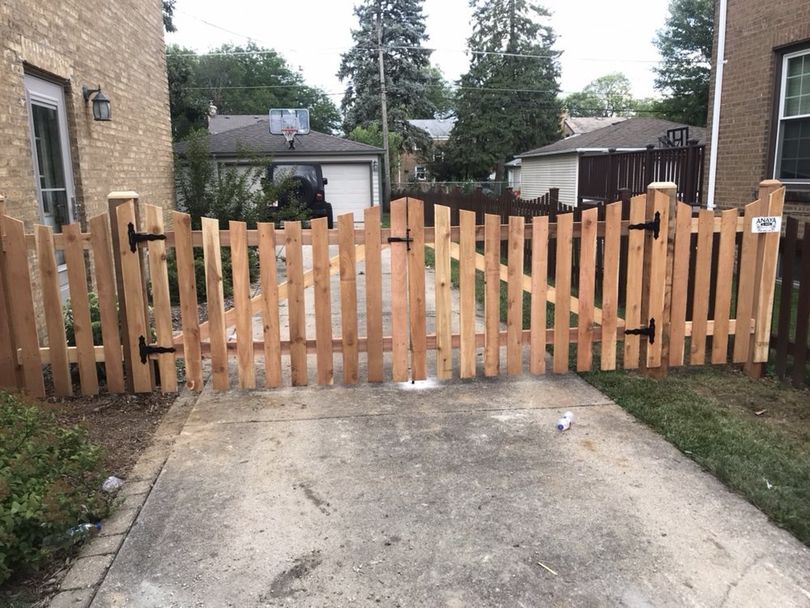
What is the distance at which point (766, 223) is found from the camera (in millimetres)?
5219

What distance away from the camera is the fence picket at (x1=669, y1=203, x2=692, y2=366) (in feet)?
17.0

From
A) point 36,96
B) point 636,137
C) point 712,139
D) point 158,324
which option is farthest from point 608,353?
point 636,137

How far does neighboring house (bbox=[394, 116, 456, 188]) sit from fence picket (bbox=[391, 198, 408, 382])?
45233 mm

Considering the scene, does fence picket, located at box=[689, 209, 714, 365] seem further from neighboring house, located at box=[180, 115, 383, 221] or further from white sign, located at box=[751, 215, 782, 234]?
neighboring house, located at box=[180, 115, 383, 221]

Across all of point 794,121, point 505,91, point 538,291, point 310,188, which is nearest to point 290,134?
point 310,188

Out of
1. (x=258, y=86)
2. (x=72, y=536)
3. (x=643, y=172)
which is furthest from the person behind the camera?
(x=258, y=86)

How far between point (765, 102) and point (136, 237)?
29.3ft

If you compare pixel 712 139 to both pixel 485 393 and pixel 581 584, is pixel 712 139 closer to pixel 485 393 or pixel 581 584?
pixel 485 393

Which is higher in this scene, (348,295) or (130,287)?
(130,287)

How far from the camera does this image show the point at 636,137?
25.1 metres

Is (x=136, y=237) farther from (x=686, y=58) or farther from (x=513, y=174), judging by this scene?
(x=513, y=174)

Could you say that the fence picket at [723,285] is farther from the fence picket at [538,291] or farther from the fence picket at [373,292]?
the fence picket at [373,292]

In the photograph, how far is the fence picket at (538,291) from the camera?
5.12 metres

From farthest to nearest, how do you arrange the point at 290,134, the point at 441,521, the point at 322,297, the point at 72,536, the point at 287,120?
the point at 287,120
the point at 290,134
the point at 322,297
the point at 441,521
the point at 72,536
